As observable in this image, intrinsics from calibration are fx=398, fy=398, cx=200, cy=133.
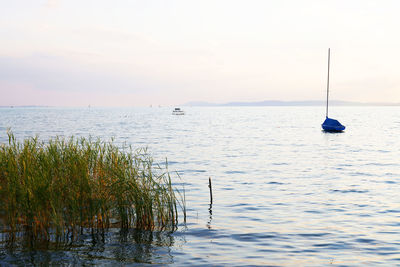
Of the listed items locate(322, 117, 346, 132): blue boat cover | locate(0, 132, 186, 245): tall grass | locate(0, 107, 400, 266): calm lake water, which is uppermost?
locate(322, 117, 346, 132): blue boat cover

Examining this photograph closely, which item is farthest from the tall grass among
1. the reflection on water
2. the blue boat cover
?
the blue boat cover

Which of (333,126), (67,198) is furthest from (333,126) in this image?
(67,198)

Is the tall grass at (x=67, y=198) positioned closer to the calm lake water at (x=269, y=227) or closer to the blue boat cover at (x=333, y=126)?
the calm lake water at (x=269, y=227)

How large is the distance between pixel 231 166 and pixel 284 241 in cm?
1727

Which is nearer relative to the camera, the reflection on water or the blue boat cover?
the reflection on water

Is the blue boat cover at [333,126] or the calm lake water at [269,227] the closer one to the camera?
the calm lake water at [269,227]

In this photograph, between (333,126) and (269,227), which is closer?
(269,227)

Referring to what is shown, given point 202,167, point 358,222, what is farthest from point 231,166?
point 358,222

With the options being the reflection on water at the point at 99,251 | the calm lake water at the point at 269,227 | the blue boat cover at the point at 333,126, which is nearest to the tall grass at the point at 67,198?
the reflection on water at the point at 99,251

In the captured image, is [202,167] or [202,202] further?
[202,167]

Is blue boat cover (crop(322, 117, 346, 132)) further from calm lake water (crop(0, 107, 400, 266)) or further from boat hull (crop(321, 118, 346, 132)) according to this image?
calm lake water (crop(0, 107, 400, 266))

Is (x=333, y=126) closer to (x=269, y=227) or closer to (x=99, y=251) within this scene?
(x=269, y=227)

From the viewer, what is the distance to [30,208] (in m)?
10.5

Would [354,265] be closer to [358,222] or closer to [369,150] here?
[358,222]
